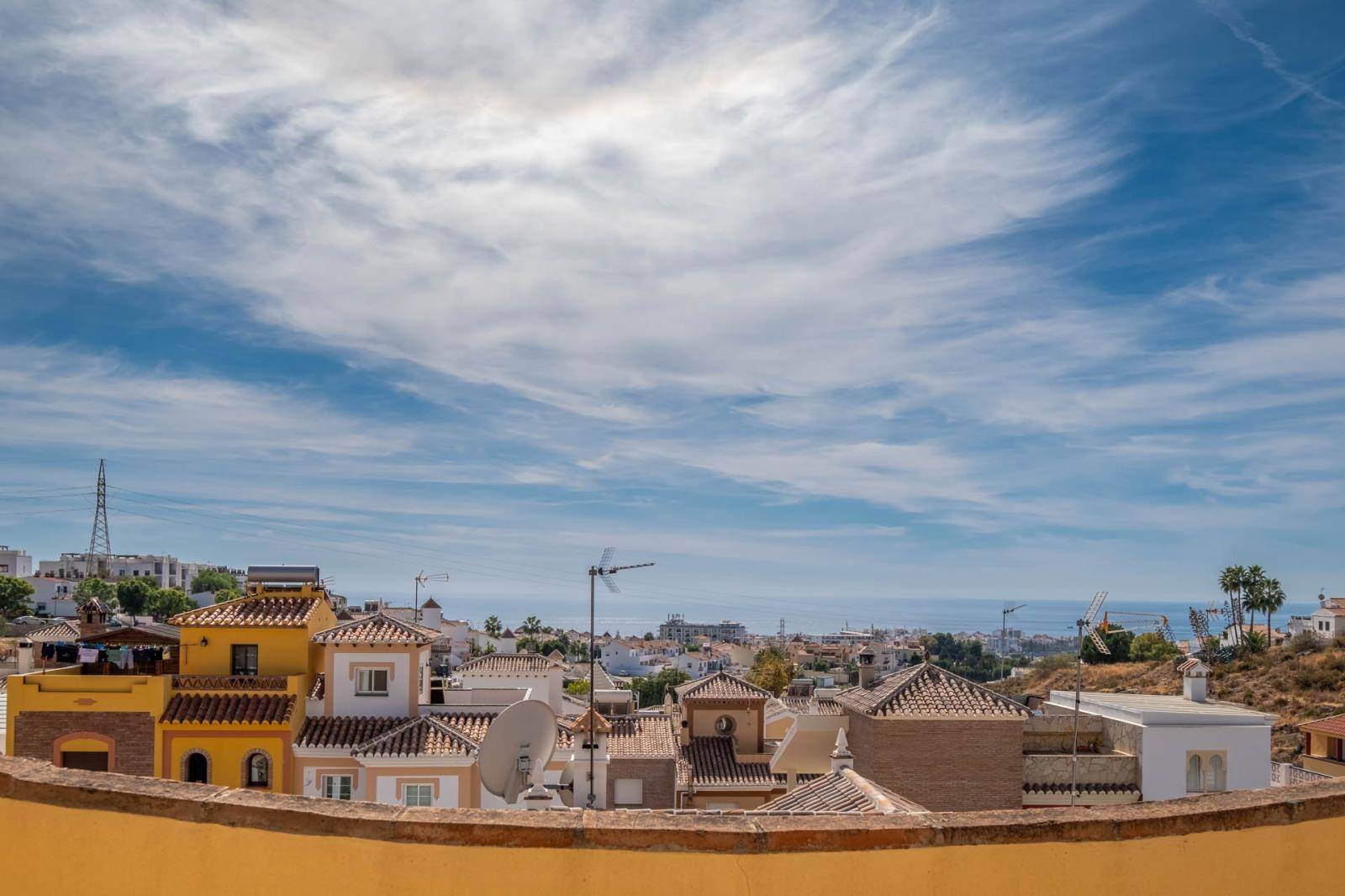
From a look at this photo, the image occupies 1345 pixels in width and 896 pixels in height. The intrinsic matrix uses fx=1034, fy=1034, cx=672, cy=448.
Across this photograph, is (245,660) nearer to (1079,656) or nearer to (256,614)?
(256,614)

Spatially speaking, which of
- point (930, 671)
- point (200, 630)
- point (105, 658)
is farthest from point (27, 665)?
point (930, 671)

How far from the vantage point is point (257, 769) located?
24.2 meters

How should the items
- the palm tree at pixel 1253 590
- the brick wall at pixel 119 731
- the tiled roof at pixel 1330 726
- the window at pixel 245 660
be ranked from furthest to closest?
the palm tree at pixel 1253 590 < the tiled roof at pixel 1330 726 < the window at pixel 245 660 < the brick wall at pixel 119 731

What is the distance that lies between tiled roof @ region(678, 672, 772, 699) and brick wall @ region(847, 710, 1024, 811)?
45.0 ft

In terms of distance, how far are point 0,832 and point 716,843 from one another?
8.23 feet

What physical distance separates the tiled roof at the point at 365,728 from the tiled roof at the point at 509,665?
1969 cm

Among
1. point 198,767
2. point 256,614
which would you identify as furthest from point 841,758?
point 256,614

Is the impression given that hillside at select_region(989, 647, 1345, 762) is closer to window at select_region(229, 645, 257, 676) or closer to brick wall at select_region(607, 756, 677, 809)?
brick wall at select_region(607, 756, 677, 809)

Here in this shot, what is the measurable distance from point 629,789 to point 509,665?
66.5 ft

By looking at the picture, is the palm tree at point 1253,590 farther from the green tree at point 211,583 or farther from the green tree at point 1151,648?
the green tree at point 211,583

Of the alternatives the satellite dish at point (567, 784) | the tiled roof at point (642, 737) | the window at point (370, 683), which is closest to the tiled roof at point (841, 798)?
the satellite dish at point (567, 784)

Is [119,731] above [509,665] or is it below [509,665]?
above

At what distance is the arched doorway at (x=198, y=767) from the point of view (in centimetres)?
2423

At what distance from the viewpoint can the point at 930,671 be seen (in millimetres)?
22547
